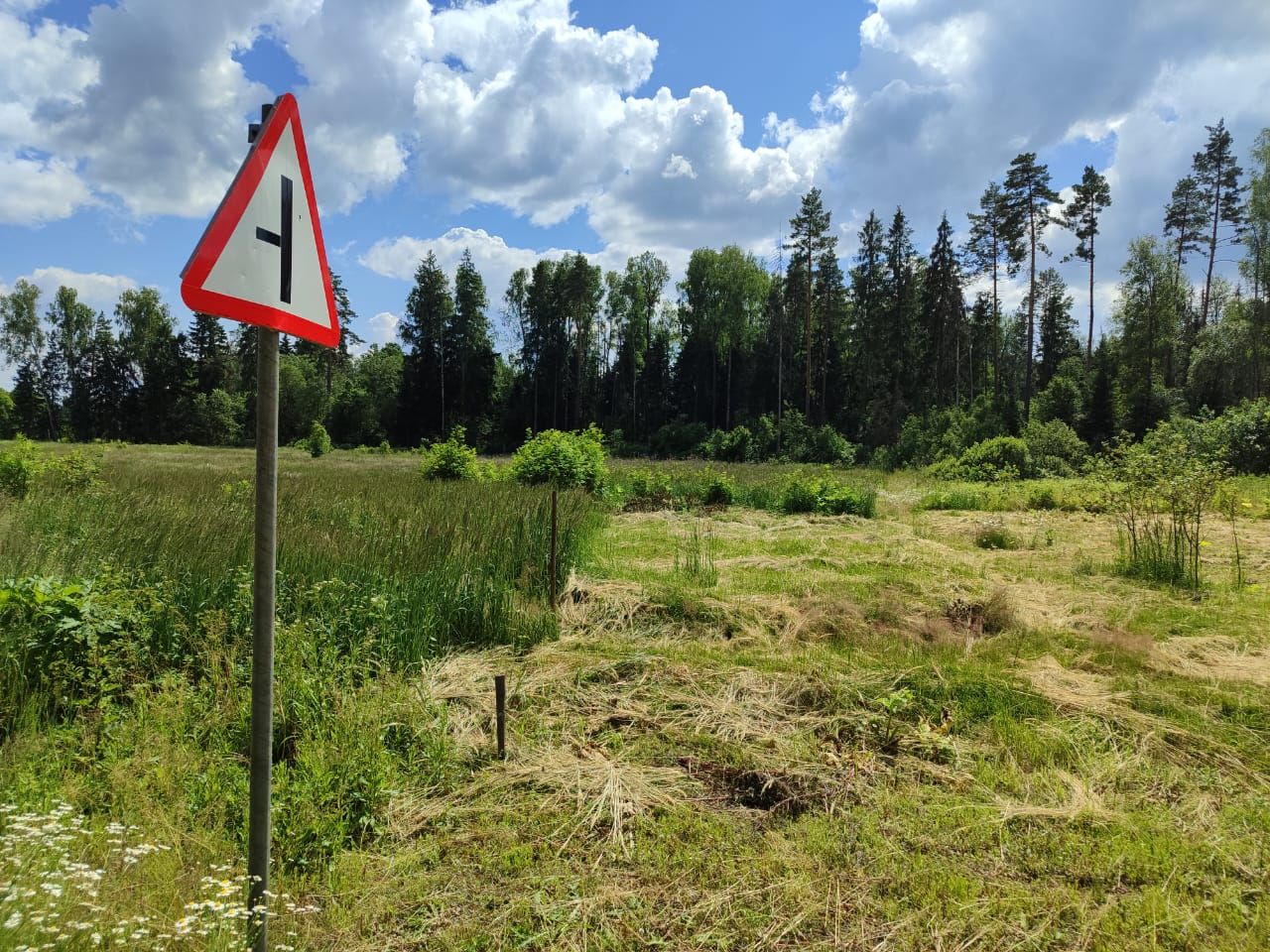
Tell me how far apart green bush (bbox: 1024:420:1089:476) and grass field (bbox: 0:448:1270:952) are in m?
18.8

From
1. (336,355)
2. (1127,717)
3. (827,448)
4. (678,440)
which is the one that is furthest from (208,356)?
(1127,717)

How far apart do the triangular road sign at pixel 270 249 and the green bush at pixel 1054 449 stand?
82.3 feet

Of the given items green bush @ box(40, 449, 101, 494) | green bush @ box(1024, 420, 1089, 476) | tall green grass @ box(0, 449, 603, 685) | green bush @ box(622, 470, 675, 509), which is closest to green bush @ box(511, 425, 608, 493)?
green bush @ box(622, 470, 675, 509)

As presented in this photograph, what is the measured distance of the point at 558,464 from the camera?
13609mm

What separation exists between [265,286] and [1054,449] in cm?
2844

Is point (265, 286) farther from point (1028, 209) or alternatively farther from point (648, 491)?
point (1028, 209)

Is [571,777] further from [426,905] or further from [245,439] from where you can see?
[245,439]

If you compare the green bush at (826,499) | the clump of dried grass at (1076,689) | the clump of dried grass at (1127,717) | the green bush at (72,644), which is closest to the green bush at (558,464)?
the green bush at (826,499)

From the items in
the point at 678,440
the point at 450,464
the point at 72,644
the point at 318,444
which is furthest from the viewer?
the point at 678,440

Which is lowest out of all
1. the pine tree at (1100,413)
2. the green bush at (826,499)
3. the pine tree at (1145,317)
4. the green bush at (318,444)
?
the green bush at (826,499)

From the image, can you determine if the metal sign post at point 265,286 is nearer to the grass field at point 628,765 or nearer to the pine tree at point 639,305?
the grass field at point 628,765

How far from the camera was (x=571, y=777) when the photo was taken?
3.13 metres

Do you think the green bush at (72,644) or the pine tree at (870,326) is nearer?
the green bush at (72,644)

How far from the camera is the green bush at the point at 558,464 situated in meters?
13.6
